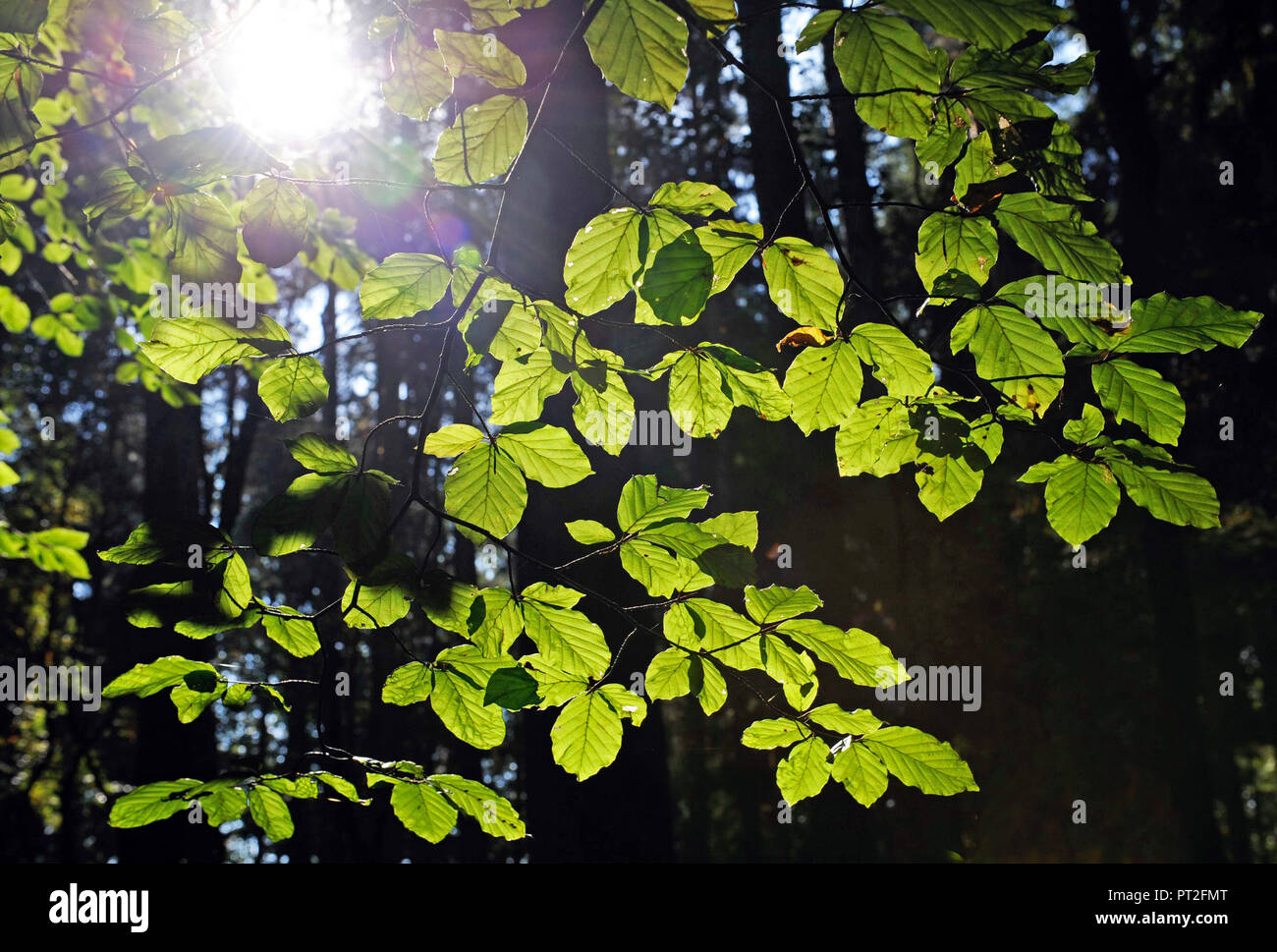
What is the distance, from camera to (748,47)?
4180 millimetres

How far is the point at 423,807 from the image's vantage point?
1.21 metres

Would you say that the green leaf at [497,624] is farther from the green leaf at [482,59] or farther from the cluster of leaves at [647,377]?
the green leaf at [482,59]

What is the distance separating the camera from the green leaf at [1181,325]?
106 centimetres

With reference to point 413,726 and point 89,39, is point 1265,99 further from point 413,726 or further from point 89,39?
point 413,726

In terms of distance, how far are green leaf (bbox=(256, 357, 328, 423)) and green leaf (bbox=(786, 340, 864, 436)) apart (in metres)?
0.72

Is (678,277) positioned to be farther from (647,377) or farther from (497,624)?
(497,624)

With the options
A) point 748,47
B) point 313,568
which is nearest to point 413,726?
point 313,568

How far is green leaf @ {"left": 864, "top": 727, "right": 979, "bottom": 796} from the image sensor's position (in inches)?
46.5

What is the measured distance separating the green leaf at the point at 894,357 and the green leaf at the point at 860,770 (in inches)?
22.4

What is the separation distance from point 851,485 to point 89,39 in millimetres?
7760

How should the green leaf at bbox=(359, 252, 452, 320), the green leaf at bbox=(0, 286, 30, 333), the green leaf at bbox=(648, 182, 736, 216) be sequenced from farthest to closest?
1. the green leaf at bbox=(0, 286, 30, 333)
2. the green leaf at bbox=(359, 252, 452, 320)
3. the green leaf at bbox=(648, 182, 736, 216)

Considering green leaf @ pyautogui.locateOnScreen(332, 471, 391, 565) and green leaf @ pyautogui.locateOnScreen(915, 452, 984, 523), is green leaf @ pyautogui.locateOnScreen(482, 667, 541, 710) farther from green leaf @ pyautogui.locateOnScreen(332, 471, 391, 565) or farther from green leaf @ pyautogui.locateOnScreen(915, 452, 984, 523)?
green leaf @ pyautogui.locateOnScreen(915, 452, 984, 523)

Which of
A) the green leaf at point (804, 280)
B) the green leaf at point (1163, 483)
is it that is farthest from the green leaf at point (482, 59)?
the green leaf at point (1163, 483)

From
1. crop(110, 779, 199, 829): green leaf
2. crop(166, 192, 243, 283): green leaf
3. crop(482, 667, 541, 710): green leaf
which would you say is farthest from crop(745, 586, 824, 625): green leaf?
crop(166, 192, 243, 283): green leaf
